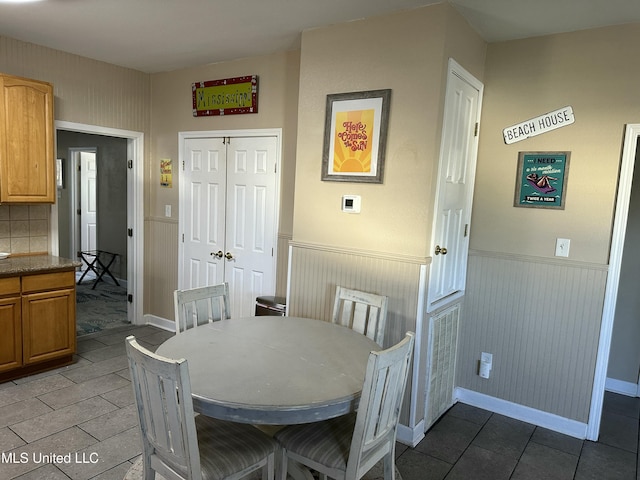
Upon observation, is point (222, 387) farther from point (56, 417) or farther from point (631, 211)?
point (631, 211)

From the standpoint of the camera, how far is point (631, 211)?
365 centimetres

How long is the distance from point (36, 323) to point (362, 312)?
2.59 metres

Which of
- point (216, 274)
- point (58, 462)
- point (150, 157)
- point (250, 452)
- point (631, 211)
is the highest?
point (150, 157)

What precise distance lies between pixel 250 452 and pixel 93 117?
3.64 meters

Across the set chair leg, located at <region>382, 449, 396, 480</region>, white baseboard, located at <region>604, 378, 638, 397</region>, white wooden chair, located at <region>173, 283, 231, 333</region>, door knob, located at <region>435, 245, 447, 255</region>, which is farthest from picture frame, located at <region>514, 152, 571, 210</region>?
white wooden chair, located at <region>173, 283, 231, 333</region>

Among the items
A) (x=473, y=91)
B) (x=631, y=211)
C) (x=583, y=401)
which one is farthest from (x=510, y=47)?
(x=583, y=401)

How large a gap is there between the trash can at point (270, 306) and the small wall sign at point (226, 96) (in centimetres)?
167

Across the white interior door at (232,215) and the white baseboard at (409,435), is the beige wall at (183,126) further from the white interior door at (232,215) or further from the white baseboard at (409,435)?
the white baseboard at (409,435)

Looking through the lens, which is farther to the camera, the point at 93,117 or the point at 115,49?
the point at 93,117

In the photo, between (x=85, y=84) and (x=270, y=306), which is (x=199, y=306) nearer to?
(x=270, y=306)

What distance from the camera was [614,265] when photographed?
2.81 metres

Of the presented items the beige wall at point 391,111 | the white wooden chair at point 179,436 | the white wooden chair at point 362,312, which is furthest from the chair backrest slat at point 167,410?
the beige wall at point 391,111

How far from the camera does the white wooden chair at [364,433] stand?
1.70m

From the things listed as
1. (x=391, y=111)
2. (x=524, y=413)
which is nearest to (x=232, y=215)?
(x=391, y=111)
